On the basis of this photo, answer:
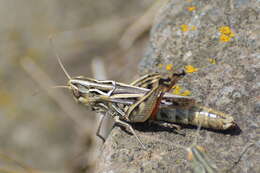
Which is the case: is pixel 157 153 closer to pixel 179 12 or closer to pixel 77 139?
pixel 179 12

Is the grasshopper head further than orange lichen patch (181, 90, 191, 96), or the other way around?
the grasshopper head

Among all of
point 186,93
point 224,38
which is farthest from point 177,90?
point 224,38

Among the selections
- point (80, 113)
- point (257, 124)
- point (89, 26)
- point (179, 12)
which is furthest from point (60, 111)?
point (257, 124)

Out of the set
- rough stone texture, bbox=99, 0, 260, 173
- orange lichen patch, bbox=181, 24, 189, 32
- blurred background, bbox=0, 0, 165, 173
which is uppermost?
blurred background, bbox=0, 0, 165, 173

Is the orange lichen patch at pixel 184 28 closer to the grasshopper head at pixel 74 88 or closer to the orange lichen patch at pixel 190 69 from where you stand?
the orange lichen patch at pixel 190 69

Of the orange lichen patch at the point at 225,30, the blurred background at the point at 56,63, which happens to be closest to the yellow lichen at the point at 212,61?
the orange lichen patch at the point at 225,30

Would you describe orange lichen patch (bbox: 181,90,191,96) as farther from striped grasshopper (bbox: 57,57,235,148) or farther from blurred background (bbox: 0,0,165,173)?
blurred background (bbox: 0,0,165,173)

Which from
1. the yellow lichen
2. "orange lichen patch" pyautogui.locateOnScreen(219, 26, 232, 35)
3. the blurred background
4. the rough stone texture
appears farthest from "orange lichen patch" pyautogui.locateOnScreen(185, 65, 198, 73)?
the blurred background
